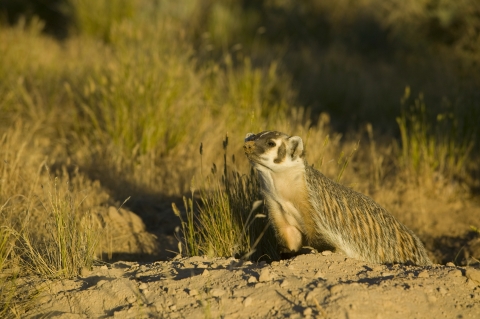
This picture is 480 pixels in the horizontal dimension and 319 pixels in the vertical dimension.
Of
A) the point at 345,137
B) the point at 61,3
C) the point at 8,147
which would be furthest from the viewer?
the point at 61,3

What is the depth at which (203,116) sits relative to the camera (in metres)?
7.25

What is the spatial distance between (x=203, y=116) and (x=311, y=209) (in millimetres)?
3254

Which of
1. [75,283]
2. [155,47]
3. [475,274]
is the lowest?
[75,283]

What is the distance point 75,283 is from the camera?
3.90 m

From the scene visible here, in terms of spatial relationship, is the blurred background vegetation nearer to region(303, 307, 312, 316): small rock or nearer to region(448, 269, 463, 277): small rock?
region(303, 307, 312, 316): small rock

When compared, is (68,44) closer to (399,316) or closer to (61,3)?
(61,3)

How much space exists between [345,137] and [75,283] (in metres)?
5.50

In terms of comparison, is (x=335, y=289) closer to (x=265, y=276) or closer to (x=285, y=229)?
(x=265, y=276)

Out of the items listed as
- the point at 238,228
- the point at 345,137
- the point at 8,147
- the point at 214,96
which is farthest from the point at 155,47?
the point at 238,228

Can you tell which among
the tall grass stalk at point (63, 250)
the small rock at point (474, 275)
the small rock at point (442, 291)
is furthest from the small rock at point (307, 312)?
the tall grass stalk at point (63, 250)

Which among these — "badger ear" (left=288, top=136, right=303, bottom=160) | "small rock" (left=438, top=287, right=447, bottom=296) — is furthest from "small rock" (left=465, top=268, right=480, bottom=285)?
"badger ear" (left=288, top=136, right=303, bottom=160)

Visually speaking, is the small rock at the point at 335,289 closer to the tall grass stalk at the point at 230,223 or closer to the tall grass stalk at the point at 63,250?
the tall grass stalk at the point at 230,223

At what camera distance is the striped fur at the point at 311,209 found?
4.14 metres

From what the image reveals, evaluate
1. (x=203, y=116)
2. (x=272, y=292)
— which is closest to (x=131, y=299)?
(x=272, y=292)
